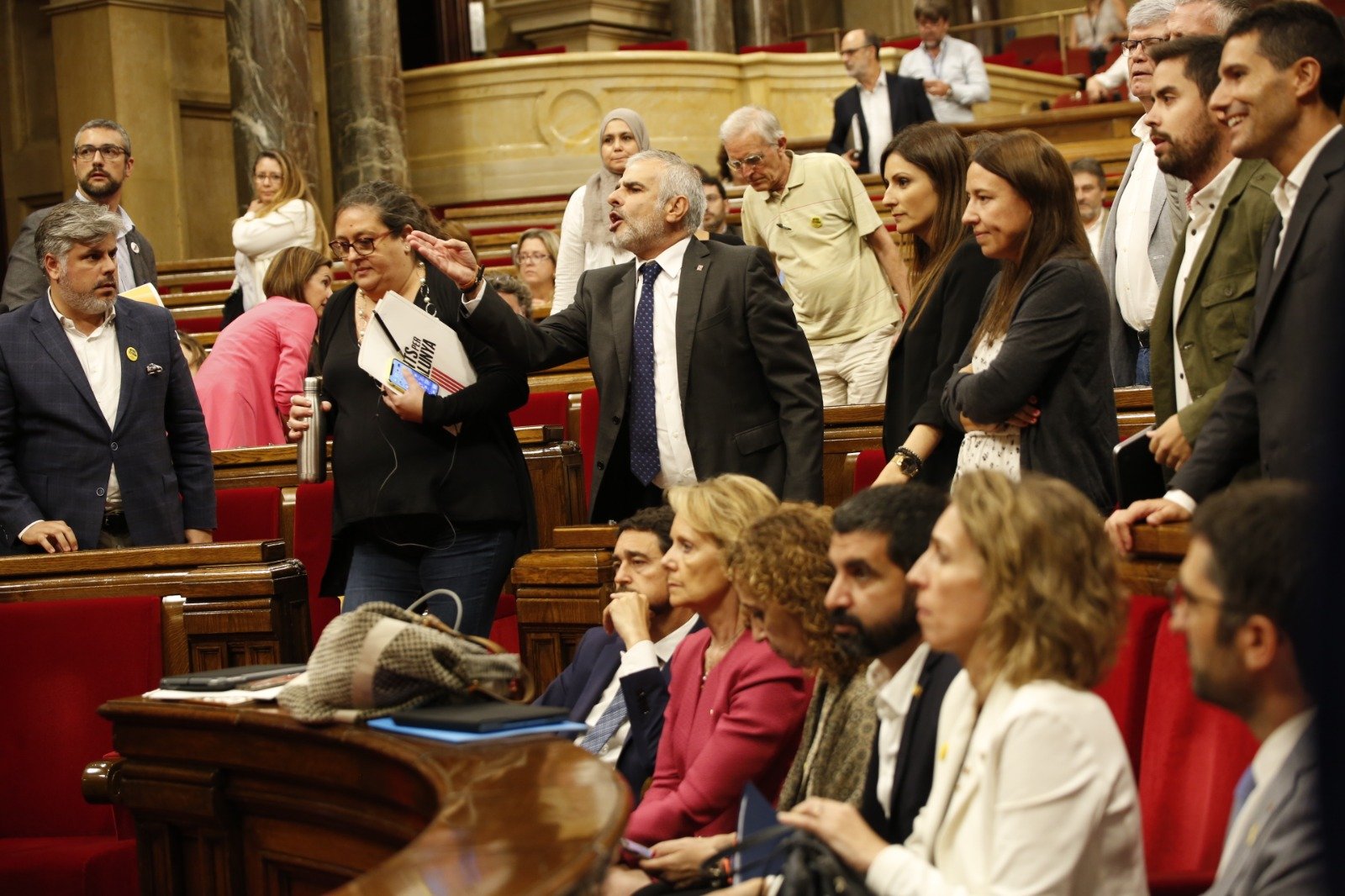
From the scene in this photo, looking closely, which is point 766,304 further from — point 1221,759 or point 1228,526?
point 1228,526

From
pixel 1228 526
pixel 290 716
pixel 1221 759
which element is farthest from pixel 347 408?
pixel 1228 526

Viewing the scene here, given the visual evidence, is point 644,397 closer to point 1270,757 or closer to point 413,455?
point 413,455

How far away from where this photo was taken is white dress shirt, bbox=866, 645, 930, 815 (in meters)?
2.11

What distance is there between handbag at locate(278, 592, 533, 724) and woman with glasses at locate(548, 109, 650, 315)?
8.90ft

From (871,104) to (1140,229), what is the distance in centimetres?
484

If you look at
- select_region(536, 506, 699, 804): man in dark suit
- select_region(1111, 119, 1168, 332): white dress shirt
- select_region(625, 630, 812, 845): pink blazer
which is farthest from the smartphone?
select_region(1111, 119, 1168, 332): white dress shirt

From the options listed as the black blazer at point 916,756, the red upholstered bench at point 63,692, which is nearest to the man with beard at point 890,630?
the black blazer at point 916,756

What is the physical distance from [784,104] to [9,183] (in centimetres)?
523

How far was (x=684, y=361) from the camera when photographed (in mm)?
3457

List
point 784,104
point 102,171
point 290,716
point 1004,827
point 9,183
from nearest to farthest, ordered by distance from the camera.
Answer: point 1004,827 < point 290,716 < point 102,171 < point 9,183 < point 784,104

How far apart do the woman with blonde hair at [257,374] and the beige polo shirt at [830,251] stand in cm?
156

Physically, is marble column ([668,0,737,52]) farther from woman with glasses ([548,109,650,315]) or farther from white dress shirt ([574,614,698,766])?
white dress shirt ([574,614,698,766])

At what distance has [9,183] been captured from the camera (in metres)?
10.5

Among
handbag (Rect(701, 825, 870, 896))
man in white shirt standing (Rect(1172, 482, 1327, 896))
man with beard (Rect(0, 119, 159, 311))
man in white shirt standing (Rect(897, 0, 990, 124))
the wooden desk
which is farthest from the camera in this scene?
man in white shirt standing (Rect(897, 0, 990, 124))
